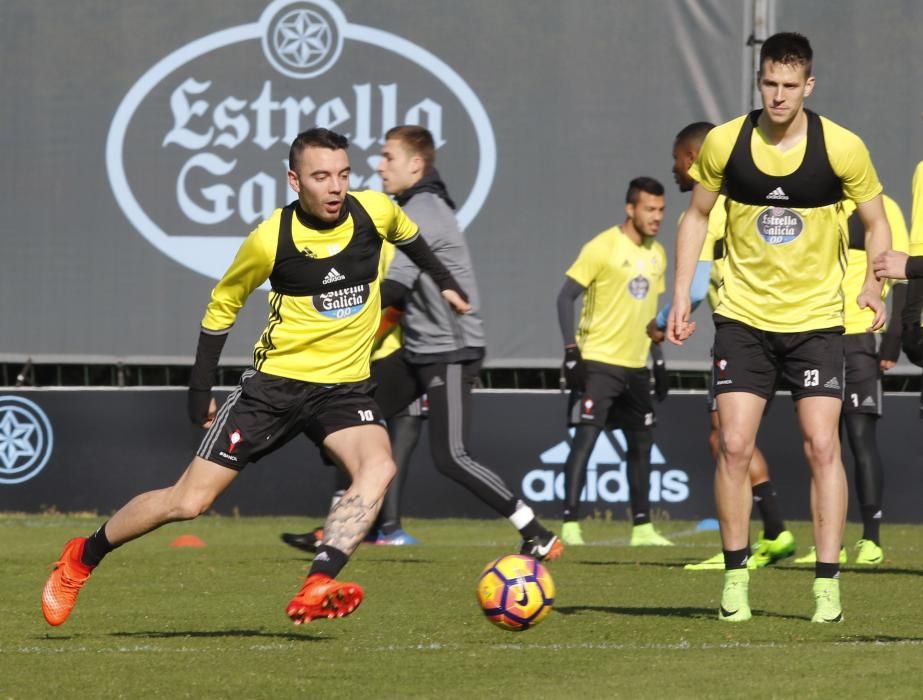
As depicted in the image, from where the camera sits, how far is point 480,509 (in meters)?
13.5

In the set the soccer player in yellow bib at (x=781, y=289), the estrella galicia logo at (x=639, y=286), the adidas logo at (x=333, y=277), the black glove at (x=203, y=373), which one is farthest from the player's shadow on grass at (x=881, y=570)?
the black glove at (x=203, y=373)

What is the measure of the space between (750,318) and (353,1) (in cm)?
795

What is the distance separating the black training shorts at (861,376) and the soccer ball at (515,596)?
13.6 ft

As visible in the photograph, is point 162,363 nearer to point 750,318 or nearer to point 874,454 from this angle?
point 874,454

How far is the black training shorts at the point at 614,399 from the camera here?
11547mm

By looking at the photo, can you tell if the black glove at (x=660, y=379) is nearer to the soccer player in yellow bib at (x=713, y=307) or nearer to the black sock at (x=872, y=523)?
the soccer player in yellow bib at (x=713, y=307)

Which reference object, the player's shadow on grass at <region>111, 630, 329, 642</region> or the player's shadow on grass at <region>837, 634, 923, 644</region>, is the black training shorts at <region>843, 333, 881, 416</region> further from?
the player's shadow on grass at <region>111, 630, 329, 642</region>

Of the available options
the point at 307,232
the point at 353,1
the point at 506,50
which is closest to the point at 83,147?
the point at 353,1

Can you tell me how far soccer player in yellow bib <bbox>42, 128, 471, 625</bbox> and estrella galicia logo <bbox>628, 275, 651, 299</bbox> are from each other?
525cm

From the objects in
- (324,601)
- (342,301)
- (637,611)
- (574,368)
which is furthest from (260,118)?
(324,601)

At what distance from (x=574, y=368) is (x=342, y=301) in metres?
4.77

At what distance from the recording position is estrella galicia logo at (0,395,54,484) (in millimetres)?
13523

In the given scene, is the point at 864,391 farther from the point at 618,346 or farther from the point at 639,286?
the point at 639,286

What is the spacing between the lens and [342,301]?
6777 millimetres
